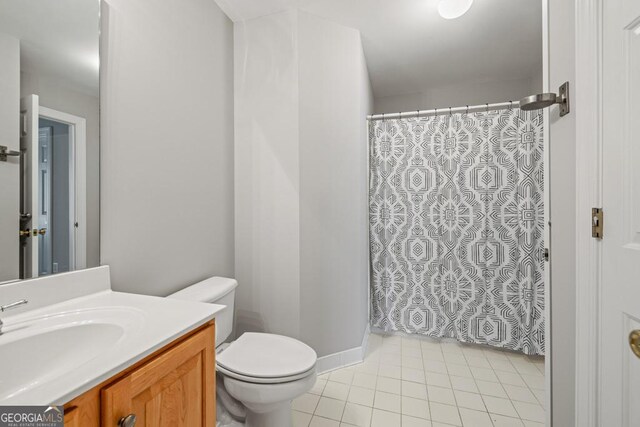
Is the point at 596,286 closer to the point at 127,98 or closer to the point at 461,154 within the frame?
the point at 461,154

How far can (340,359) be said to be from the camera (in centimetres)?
186

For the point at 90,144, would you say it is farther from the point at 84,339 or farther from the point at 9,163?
the point at 84,339

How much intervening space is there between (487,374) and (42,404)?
2.21 m

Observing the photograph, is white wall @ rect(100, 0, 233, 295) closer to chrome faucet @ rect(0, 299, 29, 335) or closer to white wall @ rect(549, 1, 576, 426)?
Answer: chrome faucet @ rect(0, 299, 29, 335)

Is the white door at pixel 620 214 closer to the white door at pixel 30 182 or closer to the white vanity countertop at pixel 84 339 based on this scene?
the white vanity countertop at pixel 84 339

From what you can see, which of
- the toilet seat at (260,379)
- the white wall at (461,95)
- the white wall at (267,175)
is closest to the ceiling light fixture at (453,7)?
the white wall at (267,175)

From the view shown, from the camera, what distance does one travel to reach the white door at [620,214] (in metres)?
0.63

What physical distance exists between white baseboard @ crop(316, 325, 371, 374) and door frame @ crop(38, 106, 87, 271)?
1443 mm

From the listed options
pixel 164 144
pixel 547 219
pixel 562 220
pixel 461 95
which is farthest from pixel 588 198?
pixel 461 95

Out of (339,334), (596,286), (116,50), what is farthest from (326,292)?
(116,50)

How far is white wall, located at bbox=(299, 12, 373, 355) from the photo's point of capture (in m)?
1.71

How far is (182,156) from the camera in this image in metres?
1.35

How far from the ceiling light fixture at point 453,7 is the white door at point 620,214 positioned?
111cm

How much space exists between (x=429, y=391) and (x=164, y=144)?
6.56 feet
